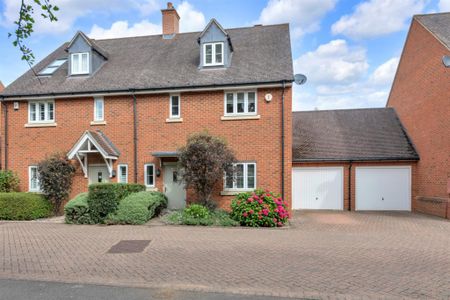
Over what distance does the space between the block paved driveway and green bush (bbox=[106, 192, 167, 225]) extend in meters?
0.49

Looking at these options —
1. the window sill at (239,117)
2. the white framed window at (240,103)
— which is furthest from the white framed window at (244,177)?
the white framed window at (240,103)

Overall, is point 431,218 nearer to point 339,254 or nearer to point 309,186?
point 309,186

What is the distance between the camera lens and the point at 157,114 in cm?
1336

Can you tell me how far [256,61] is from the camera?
44.9 ft

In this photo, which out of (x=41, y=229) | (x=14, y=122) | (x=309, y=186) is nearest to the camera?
(x=41, y=229)

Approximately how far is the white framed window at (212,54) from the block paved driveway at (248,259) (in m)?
7.46

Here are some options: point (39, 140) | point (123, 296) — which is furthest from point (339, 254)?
point (39, 140)

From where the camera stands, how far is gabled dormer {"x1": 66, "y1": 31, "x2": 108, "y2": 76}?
47.9 ft

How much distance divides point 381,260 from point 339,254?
84 centimetres

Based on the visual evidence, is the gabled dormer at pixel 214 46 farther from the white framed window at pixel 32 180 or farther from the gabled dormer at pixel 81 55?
the white framed window at pixel 32 180

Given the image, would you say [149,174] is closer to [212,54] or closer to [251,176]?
[251,176]

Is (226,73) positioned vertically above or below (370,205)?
above

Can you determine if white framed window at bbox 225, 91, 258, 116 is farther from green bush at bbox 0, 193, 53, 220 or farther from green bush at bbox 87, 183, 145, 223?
green bush at bbox 0, 193, 53, 220

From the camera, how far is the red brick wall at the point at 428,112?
12.6 metres
